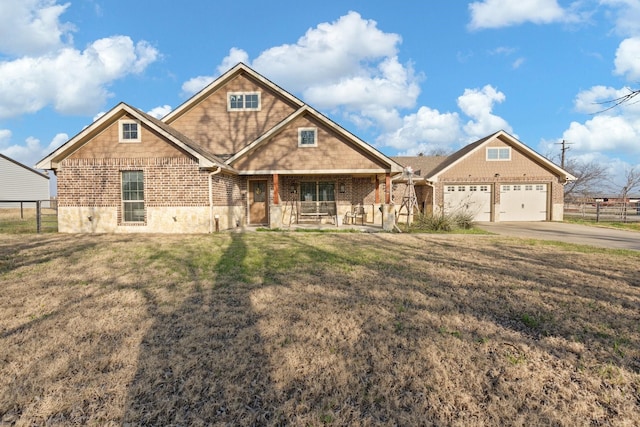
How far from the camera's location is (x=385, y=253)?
8758mm

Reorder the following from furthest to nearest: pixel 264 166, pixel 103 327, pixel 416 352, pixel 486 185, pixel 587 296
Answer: pixel 486 185, pixel 264 166, pixel 587 296, pixel 103 327, pixel 416 352

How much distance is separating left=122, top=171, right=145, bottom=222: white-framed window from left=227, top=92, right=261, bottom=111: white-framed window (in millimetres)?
6212

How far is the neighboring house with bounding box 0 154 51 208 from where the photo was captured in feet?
121

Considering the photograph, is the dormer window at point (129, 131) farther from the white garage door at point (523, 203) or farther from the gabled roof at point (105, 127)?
the white garage door at point (523, 203)

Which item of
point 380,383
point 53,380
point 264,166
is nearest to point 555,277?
point 380,383

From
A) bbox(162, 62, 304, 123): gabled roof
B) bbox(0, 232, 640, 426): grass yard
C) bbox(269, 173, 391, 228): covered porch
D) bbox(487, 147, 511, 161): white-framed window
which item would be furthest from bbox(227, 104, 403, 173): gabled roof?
bbox(487, 147, 511, 161): white-framed window

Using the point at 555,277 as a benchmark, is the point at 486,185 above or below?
above

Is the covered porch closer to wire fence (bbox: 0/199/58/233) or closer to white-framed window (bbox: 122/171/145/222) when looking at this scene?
white-framed window (bbox: 122/171/145/222)

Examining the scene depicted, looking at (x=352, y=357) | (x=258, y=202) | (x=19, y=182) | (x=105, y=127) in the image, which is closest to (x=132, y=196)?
(x=105, y=127)

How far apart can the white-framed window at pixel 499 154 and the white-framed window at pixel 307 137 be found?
13359 mm

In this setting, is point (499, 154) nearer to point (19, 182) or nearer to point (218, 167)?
point (218, 167)

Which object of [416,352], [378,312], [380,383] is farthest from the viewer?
[378,312]

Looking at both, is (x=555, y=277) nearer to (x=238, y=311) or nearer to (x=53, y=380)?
(x=238, y=311)

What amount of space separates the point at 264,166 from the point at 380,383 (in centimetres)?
1266
